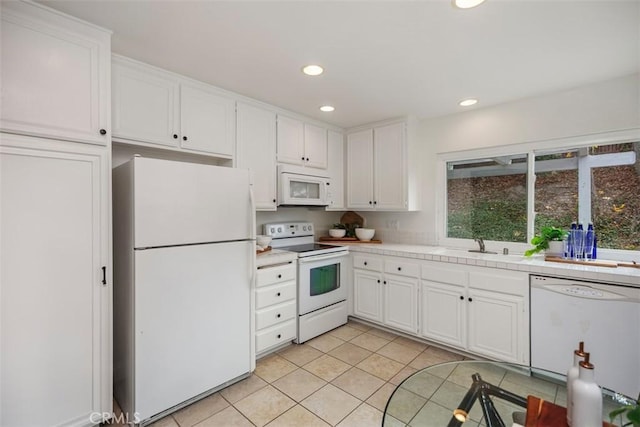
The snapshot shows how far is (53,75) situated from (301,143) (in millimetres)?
2122

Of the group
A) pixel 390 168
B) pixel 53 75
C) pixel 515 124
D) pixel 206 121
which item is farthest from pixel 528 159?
pixel 53 75

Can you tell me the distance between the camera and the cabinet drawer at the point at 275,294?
2.50 m

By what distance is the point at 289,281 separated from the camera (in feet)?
9.02

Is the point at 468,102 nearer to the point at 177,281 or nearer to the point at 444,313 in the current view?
the point at 444,313

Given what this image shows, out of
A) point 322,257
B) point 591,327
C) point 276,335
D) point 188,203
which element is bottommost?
Answer: point 276,335

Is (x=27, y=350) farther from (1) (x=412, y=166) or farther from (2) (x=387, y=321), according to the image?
(1) (x=412, y=166)

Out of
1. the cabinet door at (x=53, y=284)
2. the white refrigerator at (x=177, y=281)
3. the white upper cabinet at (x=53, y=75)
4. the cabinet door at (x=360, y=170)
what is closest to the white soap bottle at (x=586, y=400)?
the white refrigerator at (x=177, y=281)

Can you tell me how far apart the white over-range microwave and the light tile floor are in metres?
1.47

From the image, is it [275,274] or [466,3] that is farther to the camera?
[275,274]

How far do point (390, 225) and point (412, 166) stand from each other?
84 centimetres

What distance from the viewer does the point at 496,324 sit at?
2.41m

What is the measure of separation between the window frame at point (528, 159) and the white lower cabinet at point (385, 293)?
76cm

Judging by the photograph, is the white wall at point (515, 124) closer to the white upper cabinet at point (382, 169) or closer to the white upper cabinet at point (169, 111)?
the white upper cabinet at point (382, 169)

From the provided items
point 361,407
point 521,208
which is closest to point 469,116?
point 521,208
